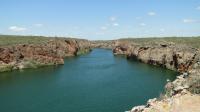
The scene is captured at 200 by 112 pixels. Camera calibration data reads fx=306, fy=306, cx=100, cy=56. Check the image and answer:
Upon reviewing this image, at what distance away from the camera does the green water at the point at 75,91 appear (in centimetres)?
3500

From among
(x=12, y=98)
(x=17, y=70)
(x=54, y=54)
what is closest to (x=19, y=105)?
(x=12, y=98)

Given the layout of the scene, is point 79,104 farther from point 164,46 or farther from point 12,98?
point 164,46

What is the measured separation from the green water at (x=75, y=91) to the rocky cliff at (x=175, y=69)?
22.6ft

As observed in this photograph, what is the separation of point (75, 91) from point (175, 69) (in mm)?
30589

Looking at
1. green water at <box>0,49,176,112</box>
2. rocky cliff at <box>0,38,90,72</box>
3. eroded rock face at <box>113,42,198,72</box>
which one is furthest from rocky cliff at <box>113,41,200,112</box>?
rocky cliff at <box>0,38,90,72</box>

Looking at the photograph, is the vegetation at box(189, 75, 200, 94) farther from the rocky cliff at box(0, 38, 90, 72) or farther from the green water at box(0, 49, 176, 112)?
the rocky cliff at box(0, 38, 90, 72)

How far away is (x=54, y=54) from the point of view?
3145 inches

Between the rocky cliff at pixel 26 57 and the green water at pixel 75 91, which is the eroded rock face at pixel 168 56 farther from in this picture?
the rocky cliff at pixel 26 57

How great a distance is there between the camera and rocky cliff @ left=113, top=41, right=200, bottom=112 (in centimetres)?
1747

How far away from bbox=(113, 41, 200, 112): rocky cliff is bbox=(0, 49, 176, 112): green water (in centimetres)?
690

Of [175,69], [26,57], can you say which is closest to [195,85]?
[175,69]

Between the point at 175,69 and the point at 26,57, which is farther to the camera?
the point at 26,57

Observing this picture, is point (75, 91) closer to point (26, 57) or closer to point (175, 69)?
point (175, 69)

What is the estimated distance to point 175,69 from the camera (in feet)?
219
